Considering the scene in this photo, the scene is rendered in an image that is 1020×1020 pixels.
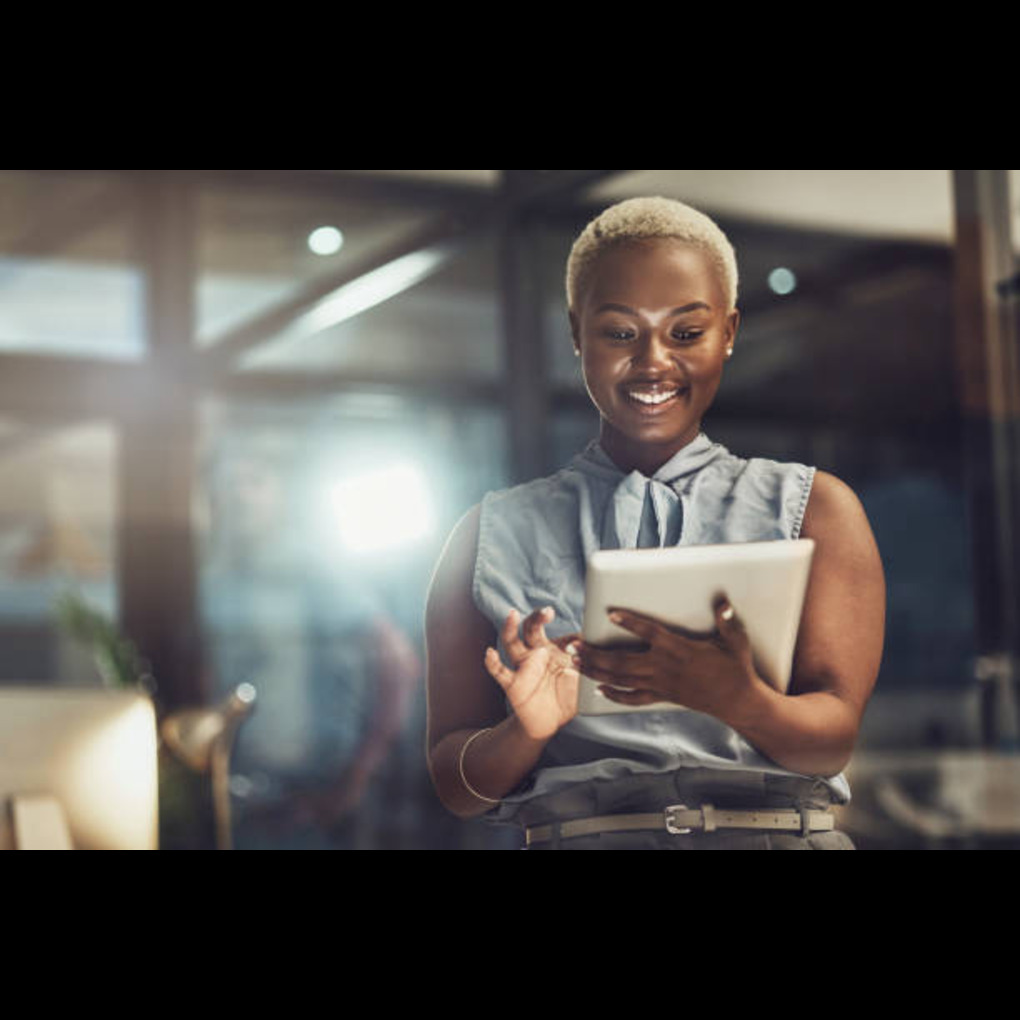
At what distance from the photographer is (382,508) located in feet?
13.2

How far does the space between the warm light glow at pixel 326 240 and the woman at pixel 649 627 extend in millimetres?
2393

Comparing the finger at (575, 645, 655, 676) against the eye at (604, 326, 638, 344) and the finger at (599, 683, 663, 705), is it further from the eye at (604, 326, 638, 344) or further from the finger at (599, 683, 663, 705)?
the eye at (604, 326, 638, 344)

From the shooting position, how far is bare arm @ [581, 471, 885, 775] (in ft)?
5.30

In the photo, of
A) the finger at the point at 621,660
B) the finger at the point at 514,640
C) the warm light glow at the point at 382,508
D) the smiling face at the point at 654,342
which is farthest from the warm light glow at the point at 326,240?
the finger at the point at 621,660

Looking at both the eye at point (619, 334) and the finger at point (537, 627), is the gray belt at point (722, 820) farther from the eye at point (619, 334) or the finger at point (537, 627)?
the eye at point (619, 334)

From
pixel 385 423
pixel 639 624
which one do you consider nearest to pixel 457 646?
pixel 639 624

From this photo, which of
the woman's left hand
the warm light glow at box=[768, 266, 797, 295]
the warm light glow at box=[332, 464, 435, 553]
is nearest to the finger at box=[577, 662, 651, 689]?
the woman's left hand

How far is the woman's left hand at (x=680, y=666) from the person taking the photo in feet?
5.24

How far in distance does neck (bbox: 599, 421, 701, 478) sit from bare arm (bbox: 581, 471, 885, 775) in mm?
186

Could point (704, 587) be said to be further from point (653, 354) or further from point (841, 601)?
point (653, 354)

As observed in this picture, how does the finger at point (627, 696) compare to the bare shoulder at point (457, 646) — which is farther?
the bare shoulder at point (457, 646)

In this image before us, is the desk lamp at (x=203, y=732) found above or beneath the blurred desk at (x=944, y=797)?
above

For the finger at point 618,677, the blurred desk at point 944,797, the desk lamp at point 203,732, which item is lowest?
the blurred desk at point 944,797
